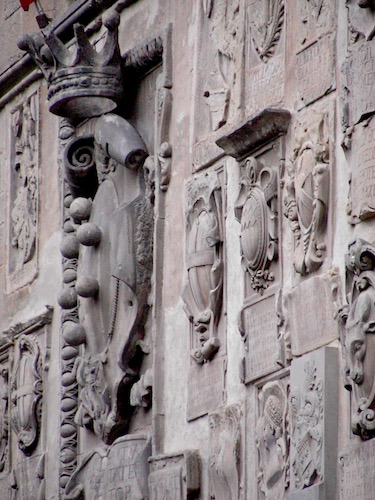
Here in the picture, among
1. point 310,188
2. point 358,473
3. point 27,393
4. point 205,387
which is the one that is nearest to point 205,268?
point 205,387

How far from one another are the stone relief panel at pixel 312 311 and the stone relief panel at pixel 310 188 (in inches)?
3.7

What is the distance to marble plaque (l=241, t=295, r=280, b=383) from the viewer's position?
10.4 m

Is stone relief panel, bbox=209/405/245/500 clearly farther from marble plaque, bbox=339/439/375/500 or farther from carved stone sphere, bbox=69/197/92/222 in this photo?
carved stone sphere, bbox=69/197/92/222

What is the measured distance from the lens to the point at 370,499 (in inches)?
Result: 368

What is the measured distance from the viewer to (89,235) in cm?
1204

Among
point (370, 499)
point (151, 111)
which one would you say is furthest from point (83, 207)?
point (370, 499)

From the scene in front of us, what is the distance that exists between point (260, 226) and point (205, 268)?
59 cm

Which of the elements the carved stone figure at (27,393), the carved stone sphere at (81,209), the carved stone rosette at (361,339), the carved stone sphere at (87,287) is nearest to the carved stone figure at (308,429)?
the carved stone rosette at (361,339)

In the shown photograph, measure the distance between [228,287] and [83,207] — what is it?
1.63 m

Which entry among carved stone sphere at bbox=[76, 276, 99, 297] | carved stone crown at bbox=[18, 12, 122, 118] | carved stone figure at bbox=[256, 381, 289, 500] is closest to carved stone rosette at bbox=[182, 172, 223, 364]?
carved stone figure at bbox=[256, 381, 289, 500]

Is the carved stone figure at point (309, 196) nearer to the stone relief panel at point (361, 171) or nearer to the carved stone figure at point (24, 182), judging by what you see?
the stone relief panel at point (361, 171)

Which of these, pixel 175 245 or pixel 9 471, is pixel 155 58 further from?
pixel 9 471

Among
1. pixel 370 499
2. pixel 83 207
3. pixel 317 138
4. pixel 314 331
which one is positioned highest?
pixel 83 207

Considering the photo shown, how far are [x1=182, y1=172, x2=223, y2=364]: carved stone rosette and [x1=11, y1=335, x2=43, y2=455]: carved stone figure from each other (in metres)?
1.92
